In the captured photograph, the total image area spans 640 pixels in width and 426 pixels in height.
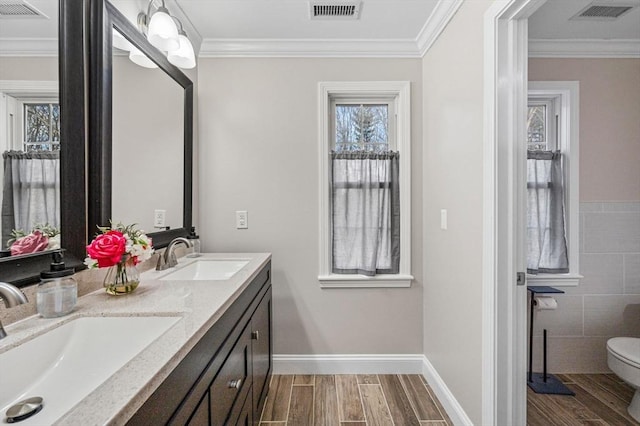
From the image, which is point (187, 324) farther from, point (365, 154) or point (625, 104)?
point (625, 104)

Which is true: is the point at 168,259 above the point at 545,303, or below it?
above

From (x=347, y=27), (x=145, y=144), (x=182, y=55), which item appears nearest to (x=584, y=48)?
(x=347, y=27)

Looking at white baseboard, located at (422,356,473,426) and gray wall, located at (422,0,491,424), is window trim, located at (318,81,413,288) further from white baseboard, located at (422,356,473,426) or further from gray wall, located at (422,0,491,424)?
white baseboard, located at (422,356,473,426)

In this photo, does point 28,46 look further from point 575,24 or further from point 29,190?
point 575,24

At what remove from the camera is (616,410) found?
6.62ft

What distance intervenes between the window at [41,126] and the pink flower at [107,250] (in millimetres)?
358

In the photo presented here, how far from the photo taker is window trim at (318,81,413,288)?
243 cm

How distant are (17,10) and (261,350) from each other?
1783mm

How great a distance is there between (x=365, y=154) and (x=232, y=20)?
127cm

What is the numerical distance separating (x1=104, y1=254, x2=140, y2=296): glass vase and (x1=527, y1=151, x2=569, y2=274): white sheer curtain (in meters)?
2.51

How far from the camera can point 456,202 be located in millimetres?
1871

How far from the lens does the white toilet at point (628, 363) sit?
1.86 meters

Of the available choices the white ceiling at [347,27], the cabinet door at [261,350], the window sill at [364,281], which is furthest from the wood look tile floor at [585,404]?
the white ceiling at [347,27]

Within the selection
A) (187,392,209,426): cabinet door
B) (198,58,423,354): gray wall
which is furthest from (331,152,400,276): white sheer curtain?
(187,392,209,426): cabinet door
